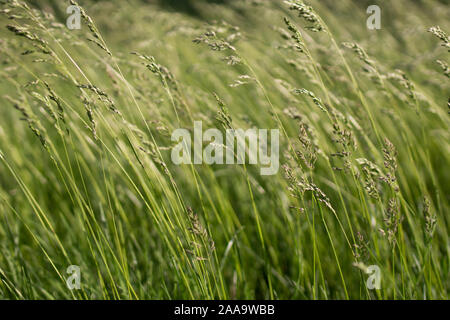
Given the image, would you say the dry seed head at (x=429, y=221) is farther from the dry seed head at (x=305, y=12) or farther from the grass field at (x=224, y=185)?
the dry seed head at (x=305, y=12)

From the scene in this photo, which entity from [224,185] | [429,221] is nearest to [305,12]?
[429,221]

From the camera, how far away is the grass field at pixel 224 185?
1.09 m

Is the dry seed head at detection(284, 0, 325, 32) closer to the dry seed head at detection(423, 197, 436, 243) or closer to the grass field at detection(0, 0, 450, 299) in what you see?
the grass field at detection(0, 0, 450, 299)

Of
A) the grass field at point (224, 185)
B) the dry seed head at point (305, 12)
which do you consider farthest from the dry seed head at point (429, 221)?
the dry seed head at point (305, 12)

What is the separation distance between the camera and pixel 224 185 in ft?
6.97

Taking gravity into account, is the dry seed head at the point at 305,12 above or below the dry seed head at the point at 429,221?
above

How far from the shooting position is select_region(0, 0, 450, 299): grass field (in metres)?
1.09

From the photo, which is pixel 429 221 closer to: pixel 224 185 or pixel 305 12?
pixel 305 12

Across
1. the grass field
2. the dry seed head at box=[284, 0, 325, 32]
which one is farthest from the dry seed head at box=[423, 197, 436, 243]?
the dry seed head at box=[284, 0, 325, 32]

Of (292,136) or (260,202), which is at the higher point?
(292,136)
